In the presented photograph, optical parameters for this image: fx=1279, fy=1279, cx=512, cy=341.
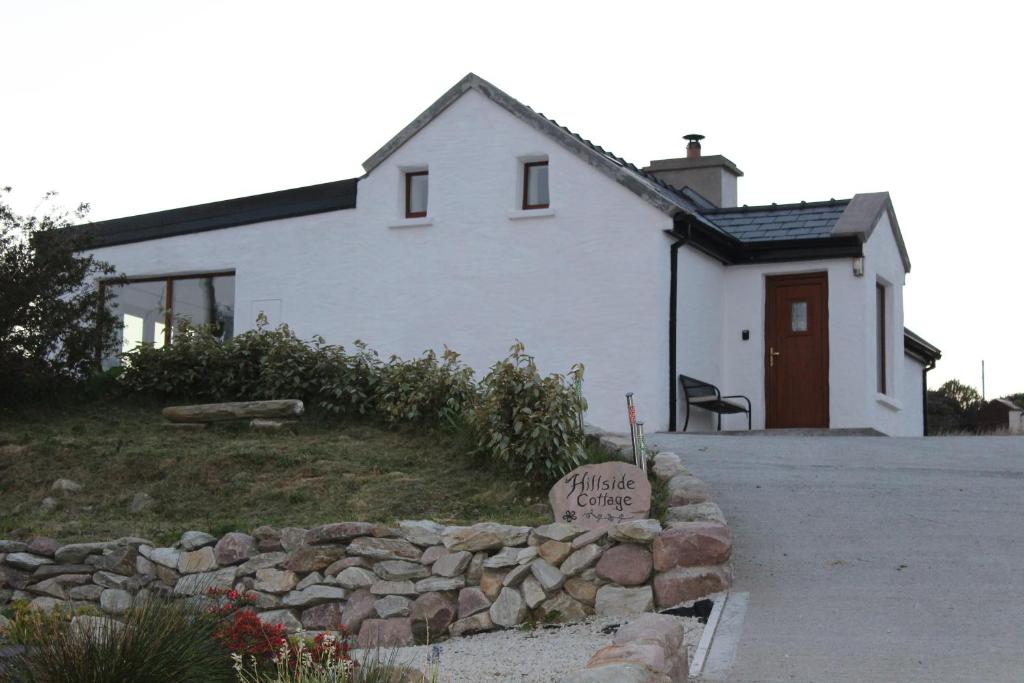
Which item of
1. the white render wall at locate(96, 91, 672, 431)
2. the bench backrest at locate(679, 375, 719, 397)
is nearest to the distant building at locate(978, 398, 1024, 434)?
the bench backrest at locate(679, 375, 719, 397)

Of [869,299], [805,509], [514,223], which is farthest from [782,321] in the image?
[805,509]

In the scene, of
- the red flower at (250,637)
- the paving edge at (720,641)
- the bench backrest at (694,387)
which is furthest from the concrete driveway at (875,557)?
the bench backrest at (694,387)

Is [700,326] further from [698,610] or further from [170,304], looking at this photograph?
[698,610]

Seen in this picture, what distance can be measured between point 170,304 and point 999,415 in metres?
20.0

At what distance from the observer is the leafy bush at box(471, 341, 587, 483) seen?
10797 millimetres

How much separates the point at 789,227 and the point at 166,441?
9.95 m

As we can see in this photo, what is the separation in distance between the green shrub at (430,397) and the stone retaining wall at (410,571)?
3631 mm

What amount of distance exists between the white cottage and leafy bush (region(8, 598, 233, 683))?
10.3 metres

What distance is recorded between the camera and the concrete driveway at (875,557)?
23.5 feet

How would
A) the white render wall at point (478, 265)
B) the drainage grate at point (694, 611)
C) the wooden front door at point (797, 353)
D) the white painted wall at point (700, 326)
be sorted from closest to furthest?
the drainage grate at point (694, 611), the white render wall at point (478, 265), the white painted wall at point (700, 326), the wooden front door at point (797, 353)

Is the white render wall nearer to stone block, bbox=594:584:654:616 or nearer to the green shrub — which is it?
the green shrub

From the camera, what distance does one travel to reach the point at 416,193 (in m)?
19.0

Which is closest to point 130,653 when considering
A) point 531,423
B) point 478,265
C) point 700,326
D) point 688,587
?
point 688,587

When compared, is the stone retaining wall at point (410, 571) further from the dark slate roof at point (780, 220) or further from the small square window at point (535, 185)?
the dark slate roof at point (780, 220)
